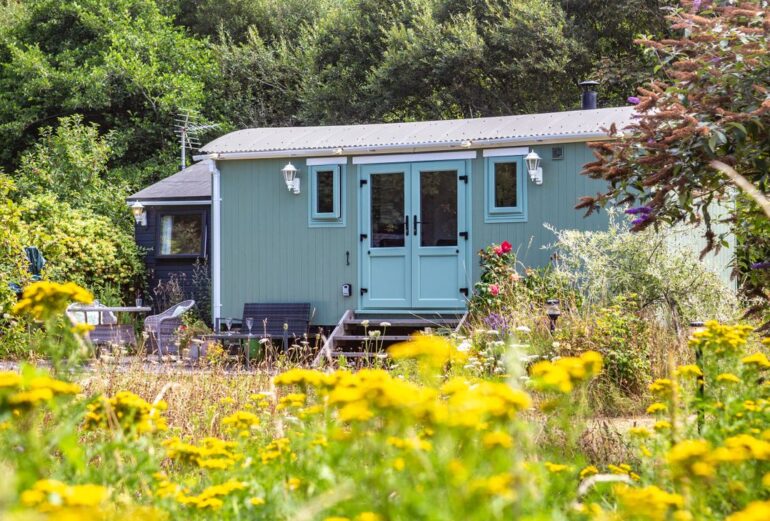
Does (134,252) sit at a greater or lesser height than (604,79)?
lesser

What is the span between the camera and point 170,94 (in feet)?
77.9

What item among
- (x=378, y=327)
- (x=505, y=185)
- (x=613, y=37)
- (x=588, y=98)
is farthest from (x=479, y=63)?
(x=378, y=327)

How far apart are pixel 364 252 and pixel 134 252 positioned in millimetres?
6597

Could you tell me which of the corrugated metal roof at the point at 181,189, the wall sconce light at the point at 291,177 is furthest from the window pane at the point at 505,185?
the corrugated metal roof at the point at 181,189

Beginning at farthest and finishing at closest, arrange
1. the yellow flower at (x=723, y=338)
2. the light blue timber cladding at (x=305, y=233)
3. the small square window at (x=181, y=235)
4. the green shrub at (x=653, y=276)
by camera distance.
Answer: the small square window at (x=181, y=235)
the light blue timber cladding at (x=305, y=233)
the green shrub at (x=653, y=276)
the yellow flower at (x=723, y=338)

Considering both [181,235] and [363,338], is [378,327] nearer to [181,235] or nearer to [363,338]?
[363,338]

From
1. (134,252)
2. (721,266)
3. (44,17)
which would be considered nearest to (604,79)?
(721,266)

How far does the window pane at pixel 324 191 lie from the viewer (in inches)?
512

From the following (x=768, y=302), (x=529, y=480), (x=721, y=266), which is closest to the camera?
(x=529, y=480)

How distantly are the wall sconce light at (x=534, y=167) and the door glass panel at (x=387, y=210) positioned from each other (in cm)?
173

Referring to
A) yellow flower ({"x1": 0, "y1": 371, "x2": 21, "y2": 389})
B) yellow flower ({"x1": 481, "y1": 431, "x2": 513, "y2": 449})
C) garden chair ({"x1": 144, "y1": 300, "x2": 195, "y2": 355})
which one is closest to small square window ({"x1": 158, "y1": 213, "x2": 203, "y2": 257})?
garden chair ({"x1": 144, "y1": 300, "x2": 195, "y2": 355})

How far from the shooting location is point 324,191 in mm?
13047

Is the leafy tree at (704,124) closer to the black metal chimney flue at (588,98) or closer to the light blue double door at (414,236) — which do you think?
the light blue double door at (414,236)

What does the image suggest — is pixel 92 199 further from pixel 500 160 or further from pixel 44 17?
pixel 500 160
